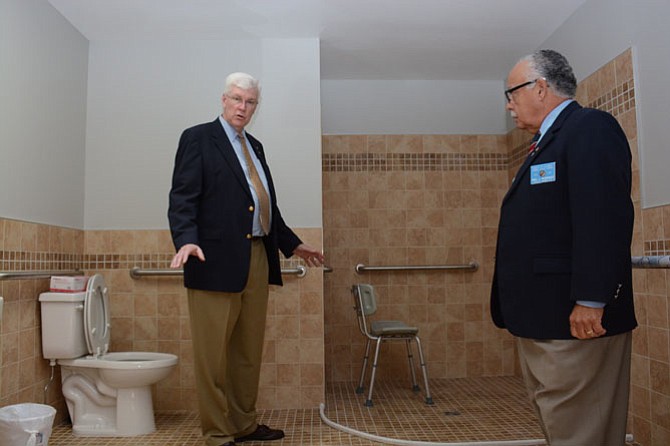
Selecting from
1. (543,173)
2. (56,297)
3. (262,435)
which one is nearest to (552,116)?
(543,173)

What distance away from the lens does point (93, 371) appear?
10.4 ft

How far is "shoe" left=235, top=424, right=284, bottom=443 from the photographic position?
2869 millimetres

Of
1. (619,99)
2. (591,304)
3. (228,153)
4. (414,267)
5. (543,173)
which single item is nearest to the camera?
(591,304)

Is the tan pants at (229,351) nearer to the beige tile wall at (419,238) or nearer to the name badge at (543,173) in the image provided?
the name badge at (543,173)

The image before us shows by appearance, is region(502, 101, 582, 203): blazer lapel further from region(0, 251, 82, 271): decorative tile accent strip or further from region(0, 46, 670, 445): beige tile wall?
region(0, 251, 82, 271): decorative tile accent strip

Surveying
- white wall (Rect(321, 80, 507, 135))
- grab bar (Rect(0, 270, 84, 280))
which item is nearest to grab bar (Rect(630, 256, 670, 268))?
grab bar (Rect(0, 270, 84, 280))

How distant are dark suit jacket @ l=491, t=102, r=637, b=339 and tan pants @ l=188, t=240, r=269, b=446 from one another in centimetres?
133

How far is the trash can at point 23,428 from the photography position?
232 centimetres

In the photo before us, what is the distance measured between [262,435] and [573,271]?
1886 mm

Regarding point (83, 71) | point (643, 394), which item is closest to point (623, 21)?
point (643, 394)

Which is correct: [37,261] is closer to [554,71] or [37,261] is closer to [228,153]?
[228,153]

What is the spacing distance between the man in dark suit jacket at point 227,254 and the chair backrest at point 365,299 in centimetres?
110

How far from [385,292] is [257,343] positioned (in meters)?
1.87

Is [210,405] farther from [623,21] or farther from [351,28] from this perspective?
[623,21]
